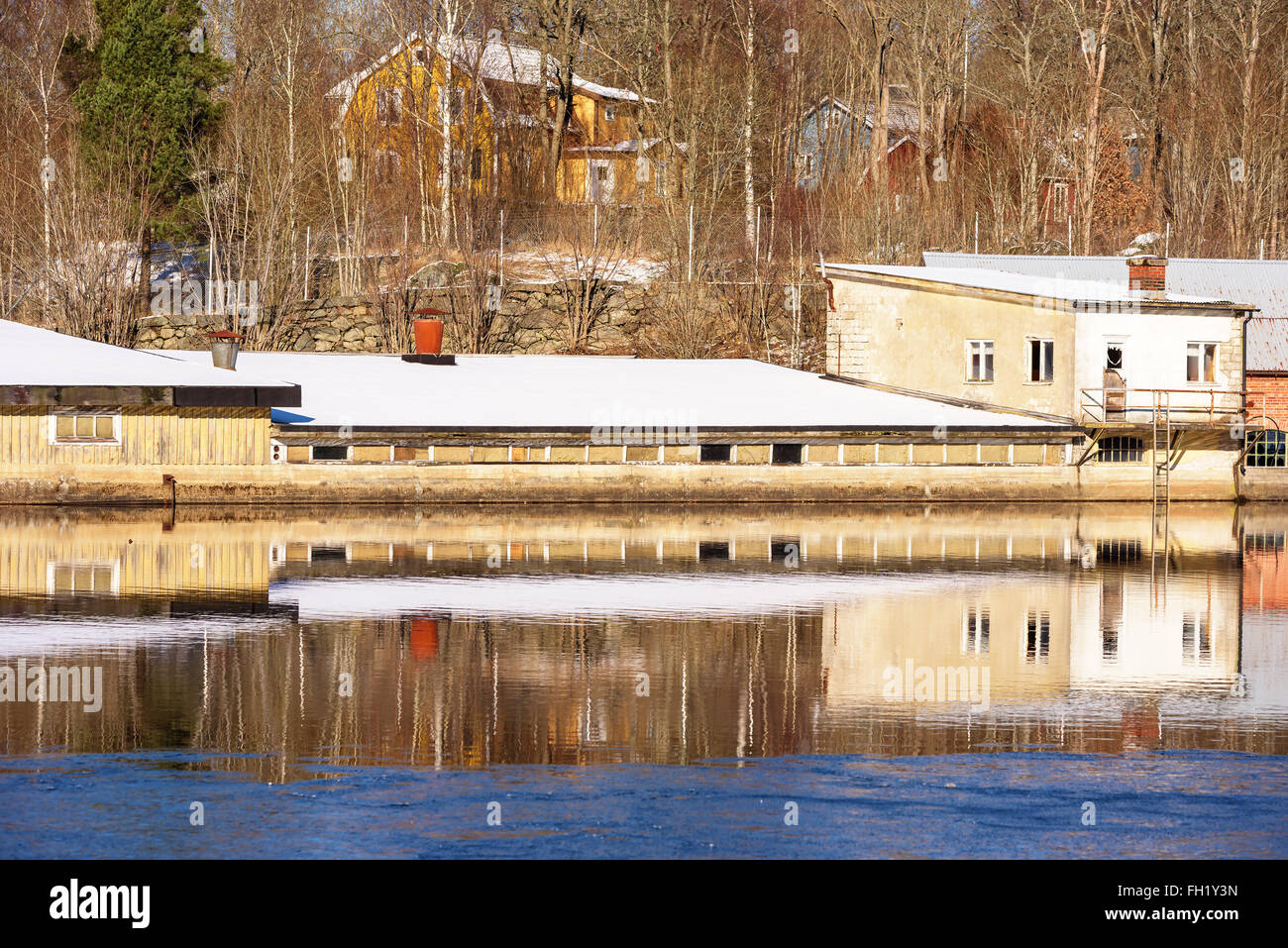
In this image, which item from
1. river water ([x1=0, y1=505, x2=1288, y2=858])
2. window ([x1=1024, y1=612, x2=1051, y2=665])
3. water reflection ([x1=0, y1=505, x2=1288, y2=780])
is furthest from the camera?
window ([x1=1024, y1=612, x2=1051, y2=665])

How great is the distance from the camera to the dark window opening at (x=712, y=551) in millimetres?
34812

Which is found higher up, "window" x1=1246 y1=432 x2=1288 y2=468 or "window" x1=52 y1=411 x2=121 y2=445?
"window" x1=52 y1=411 x2=121 y2=445

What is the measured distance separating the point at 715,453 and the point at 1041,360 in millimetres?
10542

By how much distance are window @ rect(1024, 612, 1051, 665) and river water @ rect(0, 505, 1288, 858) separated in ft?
0.33

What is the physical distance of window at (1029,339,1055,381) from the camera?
52.2m

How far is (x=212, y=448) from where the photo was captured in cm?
4528

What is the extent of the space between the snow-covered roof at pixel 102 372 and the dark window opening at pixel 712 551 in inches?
518

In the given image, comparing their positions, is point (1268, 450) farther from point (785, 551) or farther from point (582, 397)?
point (785, 551)

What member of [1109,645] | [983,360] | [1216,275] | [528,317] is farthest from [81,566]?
[1216,275]

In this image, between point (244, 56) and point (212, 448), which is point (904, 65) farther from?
point (212, 448)

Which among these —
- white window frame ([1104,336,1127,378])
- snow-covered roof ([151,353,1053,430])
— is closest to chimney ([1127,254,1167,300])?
white window frame ([1104,336,1127,378])

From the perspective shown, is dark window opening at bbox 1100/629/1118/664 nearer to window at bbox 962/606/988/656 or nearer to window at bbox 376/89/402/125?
window at bbox 962/606/988/656

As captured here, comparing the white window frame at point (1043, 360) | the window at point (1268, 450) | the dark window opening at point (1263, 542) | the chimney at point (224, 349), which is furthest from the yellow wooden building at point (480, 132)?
the dark window opening at point (1263, 542)
